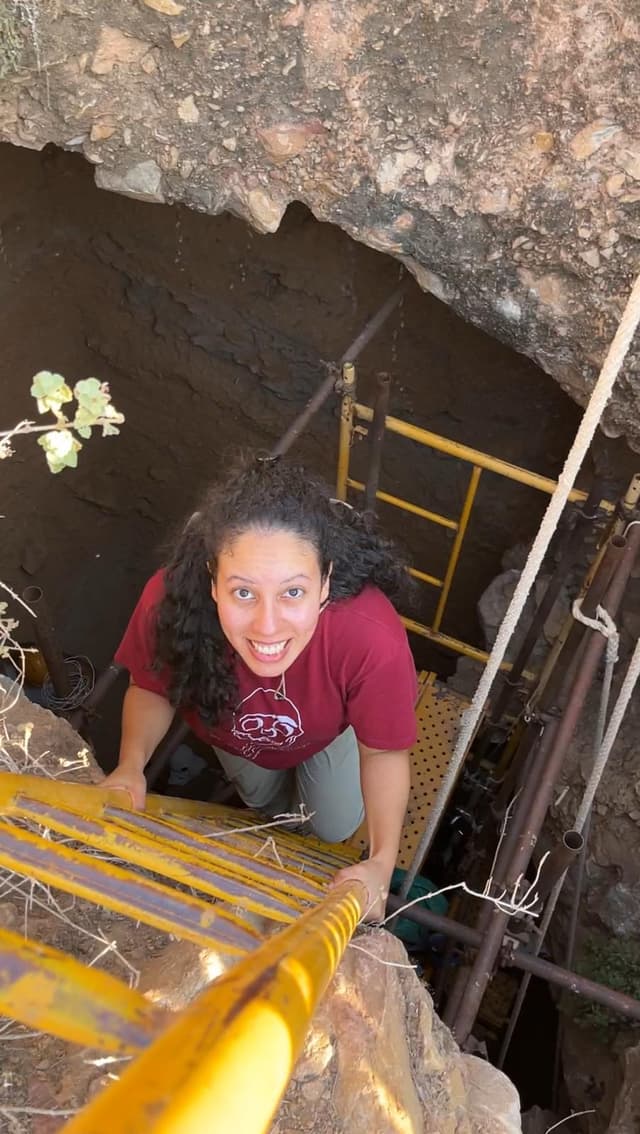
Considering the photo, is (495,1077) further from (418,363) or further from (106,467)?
(106,467)

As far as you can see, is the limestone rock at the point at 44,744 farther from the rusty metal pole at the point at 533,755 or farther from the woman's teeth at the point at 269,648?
the rusty metal pole at the point at 533,755

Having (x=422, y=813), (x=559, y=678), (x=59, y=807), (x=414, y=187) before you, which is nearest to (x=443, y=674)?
(x=422, y=813)

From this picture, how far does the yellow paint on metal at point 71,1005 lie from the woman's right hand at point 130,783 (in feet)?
2.91

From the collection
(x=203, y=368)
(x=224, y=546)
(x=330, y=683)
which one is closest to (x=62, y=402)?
A: (x=224, y=546)

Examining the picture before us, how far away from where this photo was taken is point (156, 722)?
193 centimetres

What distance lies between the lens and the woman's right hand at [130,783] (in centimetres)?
168

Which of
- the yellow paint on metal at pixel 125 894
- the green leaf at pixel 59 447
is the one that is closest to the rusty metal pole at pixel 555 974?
the yellow paint on metal at pixel 125 894

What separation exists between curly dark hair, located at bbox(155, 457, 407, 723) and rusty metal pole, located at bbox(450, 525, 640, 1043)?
1.66 feet

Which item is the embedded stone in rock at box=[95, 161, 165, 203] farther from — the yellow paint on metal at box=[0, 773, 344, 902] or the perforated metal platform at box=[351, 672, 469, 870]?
the perforated metal platform at box=[351, 672, 469, 870]

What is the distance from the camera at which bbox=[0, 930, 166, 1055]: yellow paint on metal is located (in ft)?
2.40

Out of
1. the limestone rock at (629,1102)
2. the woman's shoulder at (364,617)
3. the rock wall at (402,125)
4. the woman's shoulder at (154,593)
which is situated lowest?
the limestone rock at (629,1102)

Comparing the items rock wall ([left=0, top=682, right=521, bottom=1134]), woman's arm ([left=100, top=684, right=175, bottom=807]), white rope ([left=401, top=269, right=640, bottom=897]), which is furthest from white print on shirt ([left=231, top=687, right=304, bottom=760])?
rock wall ([left=0, top=682, right=521, bottom=1134])

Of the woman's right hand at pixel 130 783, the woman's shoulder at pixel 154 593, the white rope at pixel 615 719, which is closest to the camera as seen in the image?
the woman's right hand at pixel 130 783

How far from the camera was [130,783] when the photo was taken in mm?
1716
